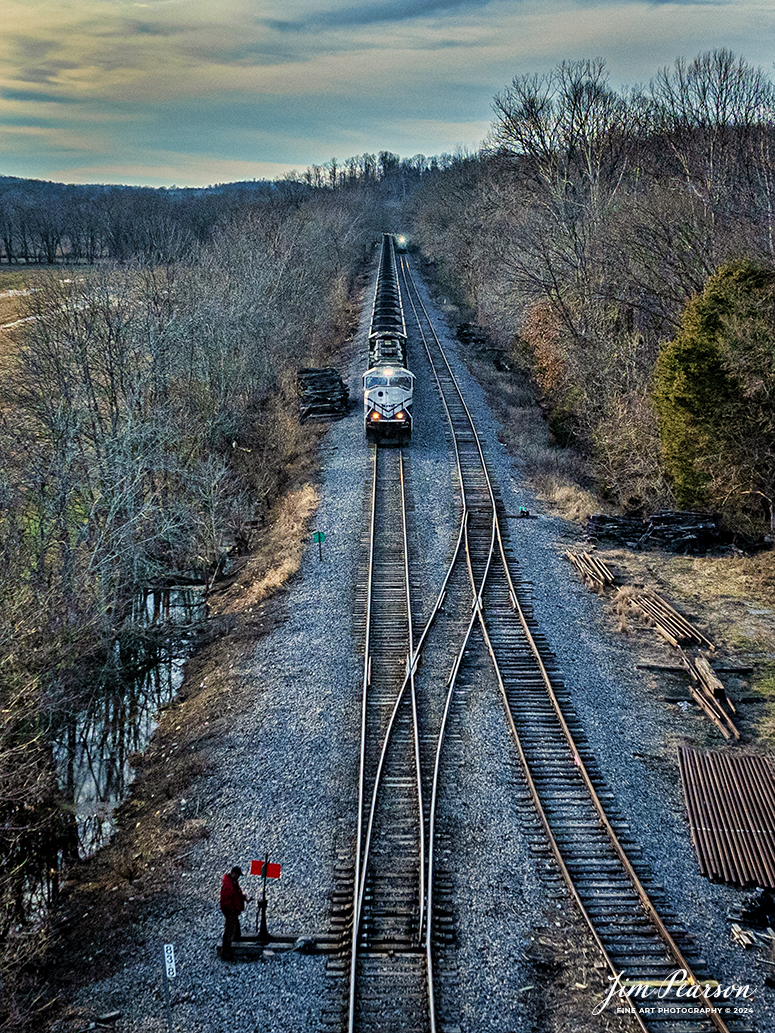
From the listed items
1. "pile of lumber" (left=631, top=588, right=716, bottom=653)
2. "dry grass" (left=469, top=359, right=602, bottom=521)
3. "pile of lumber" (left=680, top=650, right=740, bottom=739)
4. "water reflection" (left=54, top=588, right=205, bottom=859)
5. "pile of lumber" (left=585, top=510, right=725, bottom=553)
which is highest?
"dry grass" (left=469, top=359, right=602, bottom=521)

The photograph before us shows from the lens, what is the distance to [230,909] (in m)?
9.87

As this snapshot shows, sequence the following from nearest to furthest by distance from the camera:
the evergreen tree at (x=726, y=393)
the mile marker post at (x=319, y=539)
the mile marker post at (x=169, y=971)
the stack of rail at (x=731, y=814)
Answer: the mile marker post at (x=169, y=971) < the stack of rail at (x=731, y=814) < the evergreen tree at (x=726, y=393) < the mile marker post at (x=319, y=539)

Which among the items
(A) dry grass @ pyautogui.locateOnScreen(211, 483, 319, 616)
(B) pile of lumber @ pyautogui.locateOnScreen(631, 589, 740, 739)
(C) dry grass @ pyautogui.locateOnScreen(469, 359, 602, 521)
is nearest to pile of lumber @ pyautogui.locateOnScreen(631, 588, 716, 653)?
(B) pile of lumber @ pyautogui.locateOnScreen(631, 589, 740, 739)

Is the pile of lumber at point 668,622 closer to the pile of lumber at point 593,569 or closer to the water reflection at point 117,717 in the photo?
the pile of lumber at point 593,569

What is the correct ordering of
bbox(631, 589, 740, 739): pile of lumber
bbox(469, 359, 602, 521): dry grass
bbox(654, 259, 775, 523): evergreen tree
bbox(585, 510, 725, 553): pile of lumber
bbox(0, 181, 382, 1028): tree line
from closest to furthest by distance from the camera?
bbox(0, 181, 382, 1028): tree line < bbox(631, 589, 740, 739): pile of lumber < bbox(654, 259, 775, 523): evergreen tree < bbox(585, 510, 725, 553): pile of lumber < bbox(469, 359, 602, 521): dry grass

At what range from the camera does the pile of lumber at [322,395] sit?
108 feet

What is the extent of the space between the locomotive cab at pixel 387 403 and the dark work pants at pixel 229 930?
65.0 ft

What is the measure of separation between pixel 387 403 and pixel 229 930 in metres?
20.1

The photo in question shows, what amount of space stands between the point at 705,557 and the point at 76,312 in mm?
19913

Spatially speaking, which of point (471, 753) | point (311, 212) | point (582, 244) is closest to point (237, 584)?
point (471, 753)

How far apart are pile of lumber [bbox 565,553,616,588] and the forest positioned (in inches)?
151

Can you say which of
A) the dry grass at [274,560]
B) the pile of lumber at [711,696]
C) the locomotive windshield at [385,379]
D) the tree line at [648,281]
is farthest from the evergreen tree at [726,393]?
the dry grass at [274,560]

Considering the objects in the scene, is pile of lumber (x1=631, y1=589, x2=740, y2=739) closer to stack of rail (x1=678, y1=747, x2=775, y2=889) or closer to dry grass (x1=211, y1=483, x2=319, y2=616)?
stack of rail (x1=678, y1=747, x2=775, y2=889)

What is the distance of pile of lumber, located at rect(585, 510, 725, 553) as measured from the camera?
22172 mm
